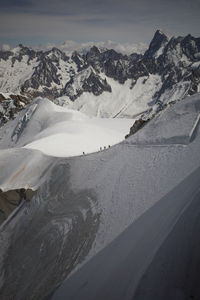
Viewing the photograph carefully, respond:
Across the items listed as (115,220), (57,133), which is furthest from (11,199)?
(57,133)

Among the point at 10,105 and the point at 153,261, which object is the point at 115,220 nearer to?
the point at 153,261

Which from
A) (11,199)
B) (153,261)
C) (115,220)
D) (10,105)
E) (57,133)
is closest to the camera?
(153,261)

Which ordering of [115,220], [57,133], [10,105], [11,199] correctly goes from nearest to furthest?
[115,220] → [11,199] → [57,133] → [10,105]

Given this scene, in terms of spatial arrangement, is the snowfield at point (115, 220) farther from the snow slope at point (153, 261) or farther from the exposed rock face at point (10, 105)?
the exposed rock face at point (10, 105)

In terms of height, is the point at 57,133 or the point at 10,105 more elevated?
the point at 10,105

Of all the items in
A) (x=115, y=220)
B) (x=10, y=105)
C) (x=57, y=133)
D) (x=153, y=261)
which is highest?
(x=10, y=105)

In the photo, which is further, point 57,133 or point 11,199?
point 57,133
